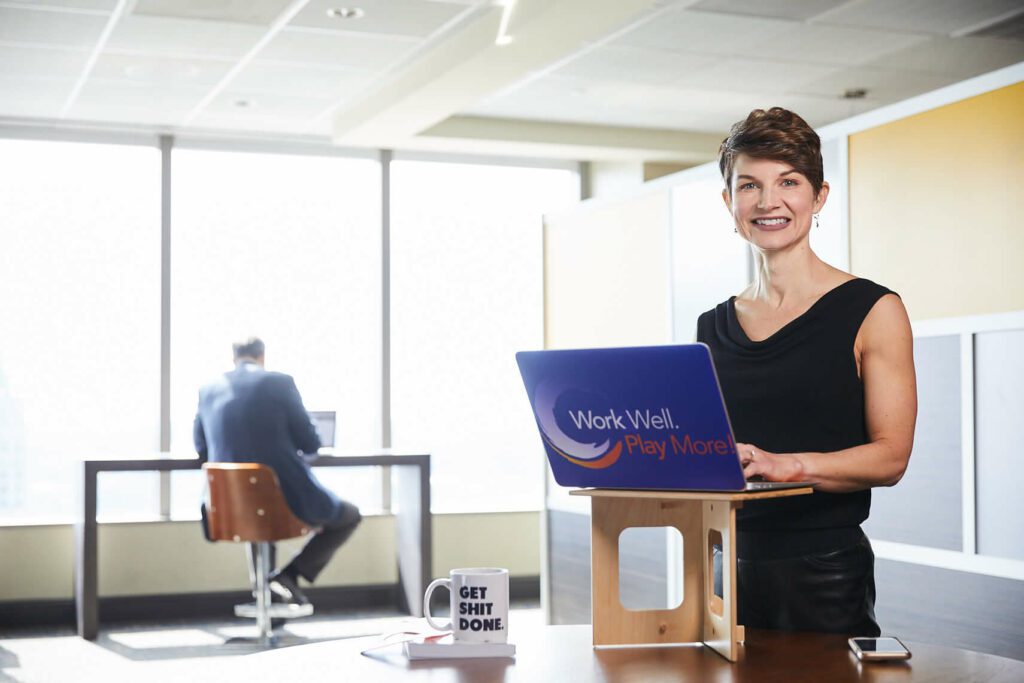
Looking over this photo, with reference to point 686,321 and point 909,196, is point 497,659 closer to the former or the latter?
point 909,196

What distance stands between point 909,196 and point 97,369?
469 centimetres

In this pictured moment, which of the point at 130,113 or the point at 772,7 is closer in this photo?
the point at 772,7

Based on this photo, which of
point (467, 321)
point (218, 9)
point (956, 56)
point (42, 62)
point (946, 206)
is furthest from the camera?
point (467, 321)

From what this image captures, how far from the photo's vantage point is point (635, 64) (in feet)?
18.6

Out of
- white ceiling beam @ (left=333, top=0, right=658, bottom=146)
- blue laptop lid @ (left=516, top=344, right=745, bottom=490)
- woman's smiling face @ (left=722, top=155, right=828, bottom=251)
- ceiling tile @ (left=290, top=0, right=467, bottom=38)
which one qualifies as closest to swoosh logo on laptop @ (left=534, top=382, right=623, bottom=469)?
blue laptop lid @ (left=516, top=344, right=745, bottom=490)

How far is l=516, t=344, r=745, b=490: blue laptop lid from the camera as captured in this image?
140 centimetres

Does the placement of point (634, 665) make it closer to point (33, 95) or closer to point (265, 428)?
point (265, 428)

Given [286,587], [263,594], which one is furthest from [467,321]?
[263,594]

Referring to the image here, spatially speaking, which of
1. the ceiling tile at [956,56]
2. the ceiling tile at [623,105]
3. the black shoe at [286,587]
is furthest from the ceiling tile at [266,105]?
the ceiling tile at [956,56]

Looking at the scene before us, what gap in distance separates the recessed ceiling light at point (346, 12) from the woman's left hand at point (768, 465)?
11.9 ft

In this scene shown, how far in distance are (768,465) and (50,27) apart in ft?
14.0

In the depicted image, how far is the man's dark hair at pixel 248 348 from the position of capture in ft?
18.4

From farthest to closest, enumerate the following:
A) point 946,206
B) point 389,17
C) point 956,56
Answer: point 956,56, point 389,17, point 946,206

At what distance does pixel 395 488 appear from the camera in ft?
23.6
